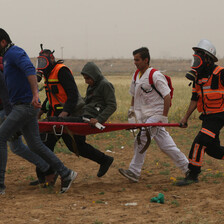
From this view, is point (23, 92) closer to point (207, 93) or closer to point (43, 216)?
point (43, 216)

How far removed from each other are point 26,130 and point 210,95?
8.99ft

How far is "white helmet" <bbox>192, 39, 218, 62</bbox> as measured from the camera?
6.65m

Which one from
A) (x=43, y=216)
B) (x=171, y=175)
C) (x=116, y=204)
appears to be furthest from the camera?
(x=171, y=175)

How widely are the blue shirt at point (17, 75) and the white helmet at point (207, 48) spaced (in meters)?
2.57

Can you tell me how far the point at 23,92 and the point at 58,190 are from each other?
1.67 meters

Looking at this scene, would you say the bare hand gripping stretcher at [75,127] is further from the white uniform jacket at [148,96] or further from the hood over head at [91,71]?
the hood over head at [91,71]

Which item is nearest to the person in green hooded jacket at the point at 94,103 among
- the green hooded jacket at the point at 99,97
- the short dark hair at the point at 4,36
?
the green hooded jacket at the point at 99,97

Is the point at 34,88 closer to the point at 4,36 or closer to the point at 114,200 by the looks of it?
the point at 4,36

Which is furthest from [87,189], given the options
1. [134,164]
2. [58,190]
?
[134,164]

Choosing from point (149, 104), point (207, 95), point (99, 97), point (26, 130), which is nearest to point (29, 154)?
point (26, 130)

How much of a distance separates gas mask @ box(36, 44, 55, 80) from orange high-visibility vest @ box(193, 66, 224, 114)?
2248 mm


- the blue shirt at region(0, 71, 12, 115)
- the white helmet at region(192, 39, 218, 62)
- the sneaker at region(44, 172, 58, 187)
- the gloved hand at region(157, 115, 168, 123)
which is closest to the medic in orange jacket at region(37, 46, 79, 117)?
the blue shirt at region(0, 71, 12, 115)

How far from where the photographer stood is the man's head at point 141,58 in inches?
273

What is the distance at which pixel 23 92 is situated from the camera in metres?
5.93
